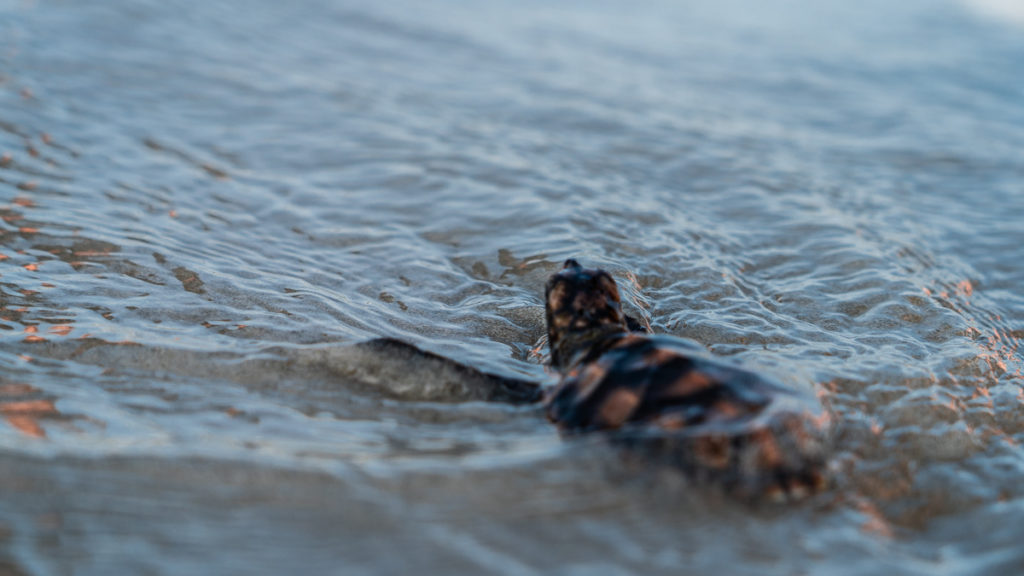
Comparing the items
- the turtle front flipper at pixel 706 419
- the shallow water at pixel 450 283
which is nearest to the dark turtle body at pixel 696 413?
the turtle front flipper at pixel 706 419

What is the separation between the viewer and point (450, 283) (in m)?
4.58

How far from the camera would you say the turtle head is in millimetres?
3443

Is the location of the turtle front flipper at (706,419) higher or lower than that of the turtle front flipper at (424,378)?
higher

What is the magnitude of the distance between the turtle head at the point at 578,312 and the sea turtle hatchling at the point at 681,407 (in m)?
0.03

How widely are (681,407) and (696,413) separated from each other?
56mm

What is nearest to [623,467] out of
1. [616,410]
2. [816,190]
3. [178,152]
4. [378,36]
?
[616,410]

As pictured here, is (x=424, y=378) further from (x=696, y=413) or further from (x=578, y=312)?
(x=696, y=413)

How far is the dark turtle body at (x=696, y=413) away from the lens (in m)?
2.56

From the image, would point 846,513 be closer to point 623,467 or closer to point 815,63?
point 623,467

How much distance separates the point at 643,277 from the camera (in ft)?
15.2

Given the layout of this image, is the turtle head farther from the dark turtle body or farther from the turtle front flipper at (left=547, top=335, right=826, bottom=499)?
the turtle front flipper at (left=547, top=335, right=826, bottom=499)

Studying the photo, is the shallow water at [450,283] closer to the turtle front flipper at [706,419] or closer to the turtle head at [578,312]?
the turtle front flipper at [706,419]

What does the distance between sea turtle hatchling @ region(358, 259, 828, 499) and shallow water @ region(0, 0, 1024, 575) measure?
98 mm

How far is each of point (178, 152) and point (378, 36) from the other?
4844 mm
